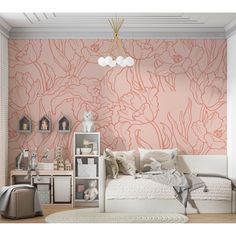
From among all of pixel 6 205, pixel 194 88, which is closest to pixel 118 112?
pixel 194 88

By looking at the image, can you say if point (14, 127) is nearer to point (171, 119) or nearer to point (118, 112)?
point (118, 112)

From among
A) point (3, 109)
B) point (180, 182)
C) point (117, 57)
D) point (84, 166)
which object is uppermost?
point (117, 57)

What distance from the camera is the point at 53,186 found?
6.06m

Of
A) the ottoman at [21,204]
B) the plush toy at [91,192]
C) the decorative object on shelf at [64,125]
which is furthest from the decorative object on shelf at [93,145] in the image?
the ottoman at [21,204]

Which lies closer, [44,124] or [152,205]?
[152,205]

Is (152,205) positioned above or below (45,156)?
below

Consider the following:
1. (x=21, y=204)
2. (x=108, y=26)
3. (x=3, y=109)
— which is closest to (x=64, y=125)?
(x=3, y=109)

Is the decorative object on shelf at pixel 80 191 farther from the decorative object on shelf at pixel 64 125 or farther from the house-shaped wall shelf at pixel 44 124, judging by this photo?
the house-shaped wall shelf at pixel 44 124

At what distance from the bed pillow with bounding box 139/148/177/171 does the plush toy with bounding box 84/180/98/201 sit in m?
0.70

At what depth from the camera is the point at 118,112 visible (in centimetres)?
643

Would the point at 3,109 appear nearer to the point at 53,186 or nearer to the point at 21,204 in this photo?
the point at 53,186

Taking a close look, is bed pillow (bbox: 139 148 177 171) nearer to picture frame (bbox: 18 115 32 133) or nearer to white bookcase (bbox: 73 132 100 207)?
white bookcase (bbox: 73 132 100 207)

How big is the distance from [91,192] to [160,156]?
1080 mm

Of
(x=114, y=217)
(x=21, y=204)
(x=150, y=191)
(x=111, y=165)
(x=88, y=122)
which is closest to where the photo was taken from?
(x=21, y=204)
